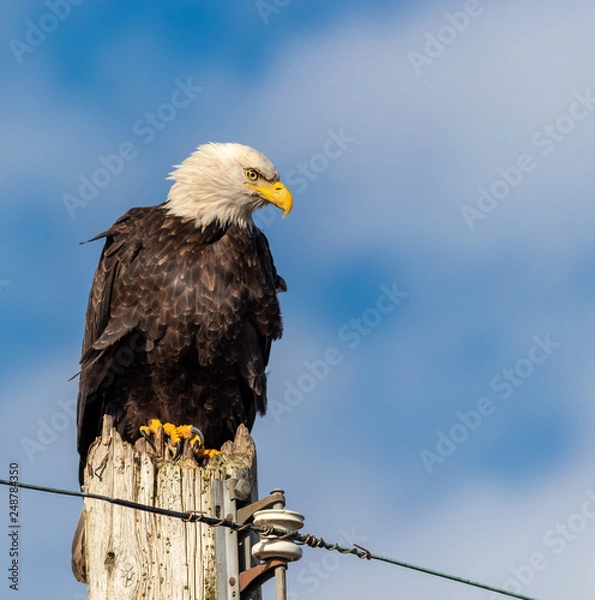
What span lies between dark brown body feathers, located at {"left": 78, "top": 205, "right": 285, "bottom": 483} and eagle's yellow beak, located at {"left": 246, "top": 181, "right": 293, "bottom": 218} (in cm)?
27

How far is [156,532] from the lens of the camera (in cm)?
420

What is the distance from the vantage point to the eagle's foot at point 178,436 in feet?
16.9

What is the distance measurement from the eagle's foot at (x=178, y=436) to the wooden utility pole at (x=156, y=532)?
0.44m

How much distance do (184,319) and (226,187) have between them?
1.04 m

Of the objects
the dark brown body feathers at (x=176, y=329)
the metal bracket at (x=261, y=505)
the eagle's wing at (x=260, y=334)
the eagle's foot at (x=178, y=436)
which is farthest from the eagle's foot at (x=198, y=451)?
the eagle's wing at (x=260, y=334)

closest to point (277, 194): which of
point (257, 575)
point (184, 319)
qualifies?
point (184, 319)

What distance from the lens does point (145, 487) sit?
4.34m

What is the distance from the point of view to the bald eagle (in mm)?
6762

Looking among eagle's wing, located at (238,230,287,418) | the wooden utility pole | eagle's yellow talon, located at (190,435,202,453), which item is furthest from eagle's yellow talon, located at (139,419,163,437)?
the wooden utility pole

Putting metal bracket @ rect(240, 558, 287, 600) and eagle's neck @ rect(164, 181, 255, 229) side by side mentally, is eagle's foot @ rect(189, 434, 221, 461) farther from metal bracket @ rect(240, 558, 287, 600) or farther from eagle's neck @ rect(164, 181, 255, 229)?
eagle's neck @ rect(164, 181, 255, 229)

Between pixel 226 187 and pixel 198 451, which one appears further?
pixel 226 187

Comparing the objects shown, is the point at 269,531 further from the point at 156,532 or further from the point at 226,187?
the point at 226,187

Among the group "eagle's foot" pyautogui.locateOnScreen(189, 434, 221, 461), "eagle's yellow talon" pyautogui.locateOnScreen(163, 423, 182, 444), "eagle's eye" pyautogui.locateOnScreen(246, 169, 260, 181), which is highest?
"eagle's eye" pyautogui.locateOnScreen(246, 169, 260, 181)

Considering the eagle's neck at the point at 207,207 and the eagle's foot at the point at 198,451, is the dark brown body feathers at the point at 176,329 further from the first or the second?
the eagle's foot at the point at 198,451
